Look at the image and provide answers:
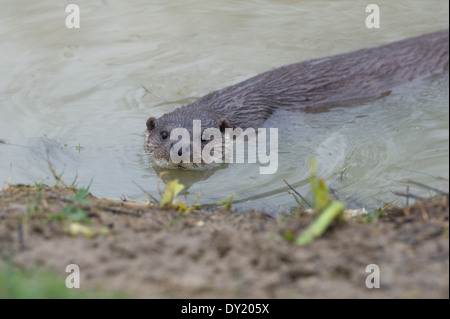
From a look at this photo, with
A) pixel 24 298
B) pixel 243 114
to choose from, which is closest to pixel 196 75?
pixel 243 114

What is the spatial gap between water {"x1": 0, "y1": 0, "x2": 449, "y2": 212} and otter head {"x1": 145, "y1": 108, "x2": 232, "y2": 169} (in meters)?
0.15

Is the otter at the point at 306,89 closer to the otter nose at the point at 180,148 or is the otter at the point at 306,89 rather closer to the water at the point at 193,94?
the otter nose at the point at 180,148

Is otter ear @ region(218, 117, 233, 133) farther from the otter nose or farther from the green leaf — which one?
the green leaf

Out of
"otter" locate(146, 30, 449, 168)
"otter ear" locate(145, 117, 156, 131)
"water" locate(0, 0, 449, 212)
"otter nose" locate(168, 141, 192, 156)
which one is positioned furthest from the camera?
"otter ear" locate(145, 117, 156, 131)

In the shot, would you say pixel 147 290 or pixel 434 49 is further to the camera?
pixel 434 49

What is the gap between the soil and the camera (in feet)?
7.67

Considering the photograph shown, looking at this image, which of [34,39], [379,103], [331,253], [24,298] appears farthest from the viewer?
[34,39]

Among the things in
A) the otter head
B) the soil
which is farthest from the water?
the soil

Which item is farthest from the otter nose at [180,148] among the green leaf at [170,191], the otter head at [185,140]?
the green leaf at [170,191]

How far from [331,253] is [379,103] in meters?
3.58

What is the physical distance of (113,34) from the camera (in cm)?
830
